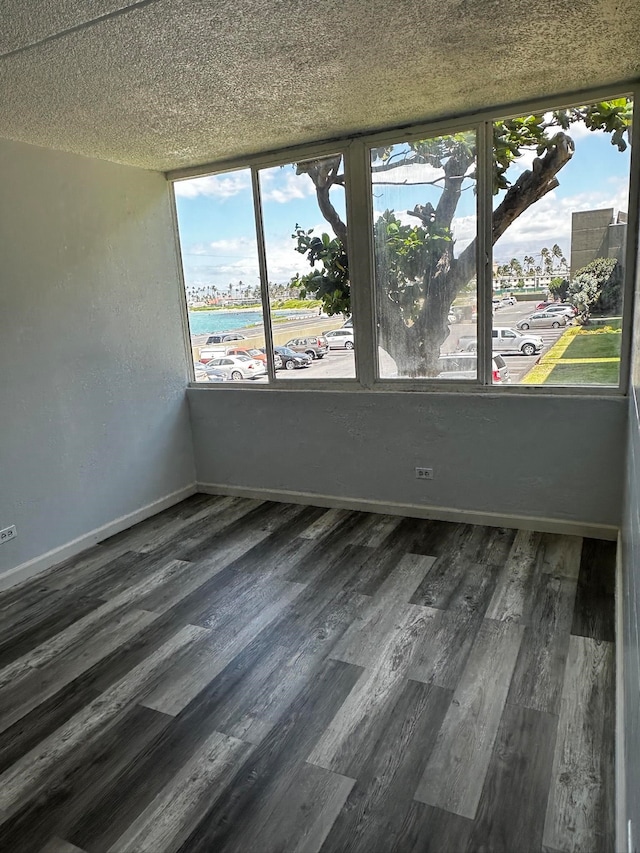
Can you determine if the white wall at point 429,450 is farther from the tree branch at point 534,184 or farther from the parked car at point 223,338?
the tree branch at point 534,184

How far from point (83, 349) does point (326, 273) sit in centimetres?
174

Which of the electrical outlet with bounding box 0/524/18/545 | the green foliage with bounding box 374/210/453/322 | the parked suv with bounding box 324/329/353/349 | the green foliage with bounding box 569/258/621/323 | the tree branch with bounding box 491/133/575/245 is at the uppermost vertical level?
the tree branch with bounding box 491/133/575/245

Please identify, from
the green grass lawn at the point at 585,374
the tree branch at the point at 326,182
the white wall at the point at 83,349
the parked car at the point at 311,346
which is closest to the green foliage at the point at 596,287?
the green grass lawn at the point at 585,374

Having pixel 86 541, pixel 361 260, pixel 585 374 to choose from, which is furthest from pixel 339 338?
pixel 86 541

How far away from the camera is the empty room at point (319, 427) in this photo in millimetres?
1879

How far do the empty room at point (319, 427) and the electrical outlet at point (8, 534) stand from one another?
0.02 meters

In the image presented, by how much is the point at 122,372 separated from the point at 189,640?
83.6 inches

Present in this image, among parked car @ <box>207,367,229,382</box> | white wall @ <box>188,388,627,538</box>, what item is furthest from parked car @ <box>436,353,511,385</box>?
parked car @ <box>207,367,229,382</box>

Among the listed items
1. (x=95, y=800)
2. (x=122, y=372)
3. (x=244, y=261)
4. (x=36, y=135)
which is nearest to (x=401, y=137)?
(x=244, y=261)

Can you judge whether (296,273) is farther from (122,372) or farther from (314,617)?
(314,617)

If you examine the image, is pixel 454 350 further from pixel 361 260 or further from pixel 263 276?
pixel 263 276

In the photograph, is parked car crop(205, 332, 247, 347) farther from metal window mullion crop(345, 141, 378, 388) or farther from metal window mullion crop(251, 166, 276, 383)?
metal window mullion crop(345, 141, 378, 388)

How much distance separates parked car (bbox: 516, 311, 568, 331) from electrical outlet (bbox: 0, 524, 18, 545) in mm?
3301

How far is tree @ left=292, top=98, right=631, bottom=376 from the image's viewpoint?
321 cm
